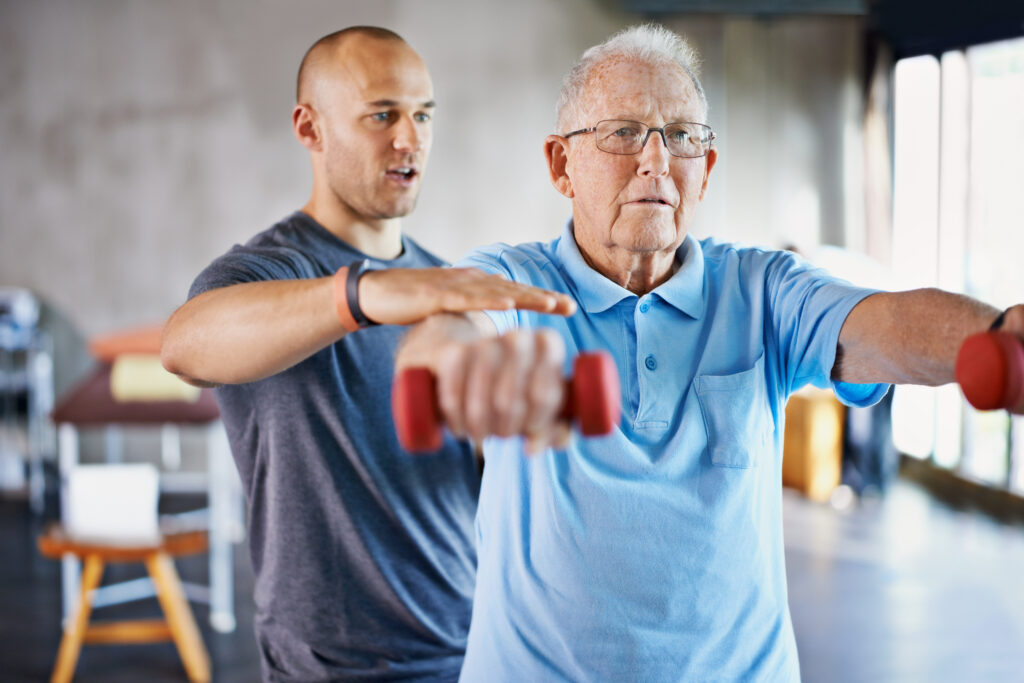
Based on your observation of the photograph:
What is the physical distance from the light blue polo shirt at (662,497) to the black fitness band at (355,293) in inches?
6.0

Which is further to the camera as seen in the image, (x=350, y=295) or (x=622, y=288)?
(x=622, y=288)

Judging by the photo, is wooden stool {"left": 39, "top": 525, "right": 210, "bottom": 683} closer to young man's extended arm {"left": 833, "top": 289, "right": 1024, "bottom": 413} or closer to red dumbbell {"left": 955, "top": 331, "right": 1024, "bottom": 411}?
young man's extended arm {"left": 833, "top": 289, "right": 1024, "bottom": 413}

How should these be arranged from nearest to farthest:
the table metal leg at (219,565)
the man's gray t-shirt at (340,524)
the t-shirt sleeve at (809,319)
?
the t-shirt sleeve at (809,319), the man's gray t-shirt at (340,524), the table metal leg at (219,565)

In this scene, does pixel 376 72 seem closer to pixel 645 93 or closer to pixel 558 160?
pixel 558 160

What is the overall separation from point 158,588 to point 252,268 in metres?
2.36

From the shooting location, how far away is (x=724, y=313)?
4.14 feet

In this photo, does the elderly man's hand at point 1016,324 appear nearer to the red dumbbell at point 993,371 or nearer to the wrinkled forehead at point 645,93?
→ the red dumbbell at point 993,371

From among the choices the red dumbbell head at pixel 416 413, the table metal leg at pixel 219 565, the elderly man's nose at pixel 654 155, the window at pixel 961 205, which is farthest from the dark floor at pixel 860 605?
the red dumbbell head at pixel 416 413

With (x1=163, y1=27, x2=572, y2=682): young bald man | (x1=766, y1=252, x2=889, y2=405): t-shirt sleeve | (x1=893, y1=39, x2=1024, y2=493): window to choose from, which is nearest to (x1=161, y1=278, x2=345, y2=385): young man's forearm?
(x1=163, y1=27, x2=572, y2=682): young bald man

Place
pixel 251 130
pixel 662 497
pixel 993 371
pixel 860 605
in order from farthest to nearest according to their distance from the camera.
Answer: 1. pixel 251 130
2. pixel 860 605
3. pixel 662 497
4. pixel 993 371

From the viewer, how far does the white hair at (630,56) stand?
1258 millimetres

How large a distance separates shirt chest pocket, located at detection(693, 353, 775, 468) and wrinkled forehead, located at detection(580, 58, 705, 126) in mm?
347

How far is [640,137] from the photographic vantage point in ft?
4.09

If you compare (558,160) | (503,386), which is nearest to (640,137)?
(558,160)
